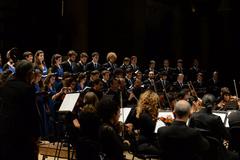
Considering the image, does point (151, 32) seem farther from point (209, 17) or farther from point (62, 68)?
point (62, 68)

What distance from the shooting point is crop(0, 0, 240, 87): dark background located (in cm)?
1416

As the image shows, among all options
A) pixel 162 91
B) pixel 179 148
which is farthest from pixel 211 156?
pixel 162 91

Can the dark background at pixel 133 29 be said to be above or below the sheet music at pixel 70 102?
above

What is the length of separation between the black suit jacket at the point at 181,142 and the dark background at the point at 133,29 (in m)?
9.21

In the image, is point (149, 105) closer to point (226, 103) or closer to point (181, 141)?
point (181, 141)

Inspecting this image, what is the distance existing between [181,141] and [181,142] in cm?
1

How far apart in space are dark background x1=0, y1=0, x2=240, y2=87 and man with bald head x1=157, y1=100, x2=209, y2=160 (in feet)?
30.1

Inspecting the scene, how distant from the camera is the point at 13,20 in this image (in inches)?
544

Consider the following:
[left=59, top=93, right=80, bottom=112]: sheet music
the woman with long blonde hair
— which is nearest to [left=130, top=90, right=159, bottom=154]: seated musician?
the woman with long blonde hair

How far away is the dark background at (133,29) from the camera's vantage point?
46.4ft

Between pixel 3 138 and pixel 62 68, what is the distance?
19.6 feet

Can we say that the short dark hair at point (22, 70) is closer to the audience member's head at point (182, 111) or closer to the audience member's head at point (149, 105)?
the audience member's head at point (182, 111)

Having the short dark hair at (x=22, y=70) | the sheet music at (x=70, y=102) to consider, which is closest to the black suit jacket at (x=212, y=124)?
the sheet music at (x=70, y=102)

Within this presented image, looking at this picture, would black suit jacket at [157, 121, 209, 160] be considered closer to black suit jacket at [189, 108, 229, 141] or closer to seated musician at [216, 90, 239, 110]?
black suit jacket at [189, 108, 229, 141]
